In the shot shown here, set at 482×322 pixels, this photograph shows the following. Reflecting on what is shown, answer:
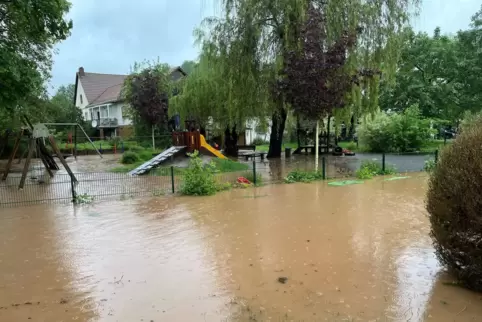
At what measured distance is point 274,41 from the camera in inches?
672

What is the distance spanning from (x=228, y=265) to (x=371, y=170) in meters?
Result: 10.2

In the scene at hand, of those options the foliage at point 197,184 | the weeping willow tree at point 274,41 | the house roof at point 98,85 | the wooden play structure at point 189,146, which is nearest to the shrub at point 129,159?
the wooden play structure at point 189,146

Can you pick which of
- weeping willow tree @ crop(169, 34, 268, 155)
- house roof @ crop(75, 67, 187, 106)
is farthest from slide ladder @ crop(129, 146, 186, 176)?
house roof @ crop(75, 67, 187, 106)

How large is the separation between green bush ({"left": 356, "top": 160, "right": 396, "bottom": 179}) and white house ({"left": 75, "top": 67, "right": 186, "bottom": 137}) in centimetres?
2698

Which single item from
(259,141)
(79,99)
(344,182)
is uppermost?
(79,99)

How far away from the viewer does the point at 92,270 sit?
17.6ft

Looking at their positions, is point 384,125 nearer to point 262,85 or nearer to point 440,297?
point 262,85

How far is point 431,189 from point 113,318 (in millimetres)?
3647

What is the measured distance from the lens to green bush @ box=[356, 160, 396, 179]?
1375cm

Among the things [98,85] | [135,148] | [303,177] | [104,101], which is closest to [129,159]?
[135,148]

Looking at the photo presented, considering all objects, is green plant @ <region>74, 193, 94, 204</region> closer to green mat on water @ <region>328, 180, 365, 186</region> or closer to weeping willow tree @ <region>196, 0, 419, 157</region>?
green mat on water @ <region>328, 180, 365, 186</region>

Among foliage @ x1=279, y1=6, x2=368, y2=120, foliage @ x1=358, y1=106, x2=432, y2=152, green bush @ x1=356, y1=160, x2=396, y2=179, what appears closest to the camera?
foliage @ x1=279, y1=6, x2=368, y2=120

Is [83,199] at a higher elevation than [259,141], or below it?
below

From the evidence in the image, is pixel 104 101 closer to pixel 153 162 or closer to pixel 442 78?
pixel 153 162
